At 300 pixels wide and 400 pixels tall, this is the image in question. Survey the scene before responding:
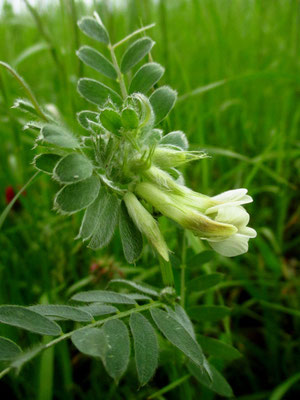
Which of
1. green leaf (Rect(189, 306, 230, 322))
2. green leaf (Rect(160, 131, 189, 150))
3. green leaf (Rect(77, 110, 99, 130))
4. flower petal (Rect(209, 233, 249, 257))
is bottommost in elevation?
green leaf (Rect(189, 306, 230, 322))

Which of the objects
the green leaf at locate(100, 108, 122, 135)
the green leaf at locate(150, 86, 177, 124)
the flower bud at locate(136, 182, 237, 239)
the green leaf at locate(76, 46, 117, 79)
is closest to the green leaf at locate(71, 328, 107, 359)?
the flower bud at locate(136, 182, 237, 239)

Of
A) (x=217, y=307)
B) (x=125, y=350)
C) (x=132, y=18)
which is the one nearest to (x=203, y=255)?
(x=217, y=307)

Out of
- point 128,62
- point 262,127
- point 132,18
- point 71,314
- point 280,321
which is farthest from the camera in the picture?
point 262,127

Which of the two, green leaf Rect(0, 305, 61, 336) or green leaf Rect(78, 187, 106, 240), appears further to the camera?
green leaf Rect(78, 187, 106, 240)

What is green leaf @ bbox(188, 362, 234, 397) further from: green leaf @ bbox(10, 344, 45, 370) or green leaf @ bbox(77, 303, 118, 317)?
green leaf @ bbox(10, 344, 45, 370)

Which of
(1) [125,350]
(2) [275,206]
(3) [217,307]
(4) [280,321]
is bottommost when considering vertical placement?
(4) [280,321]

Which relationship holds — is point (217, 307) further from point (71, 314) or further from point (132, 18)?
point (132, 18)

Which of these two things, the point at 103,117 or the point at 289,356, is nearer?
the point at 103,117

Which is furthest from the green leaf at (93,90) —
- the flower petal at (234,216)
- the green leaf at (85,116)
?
the flower petal at (234,216)
